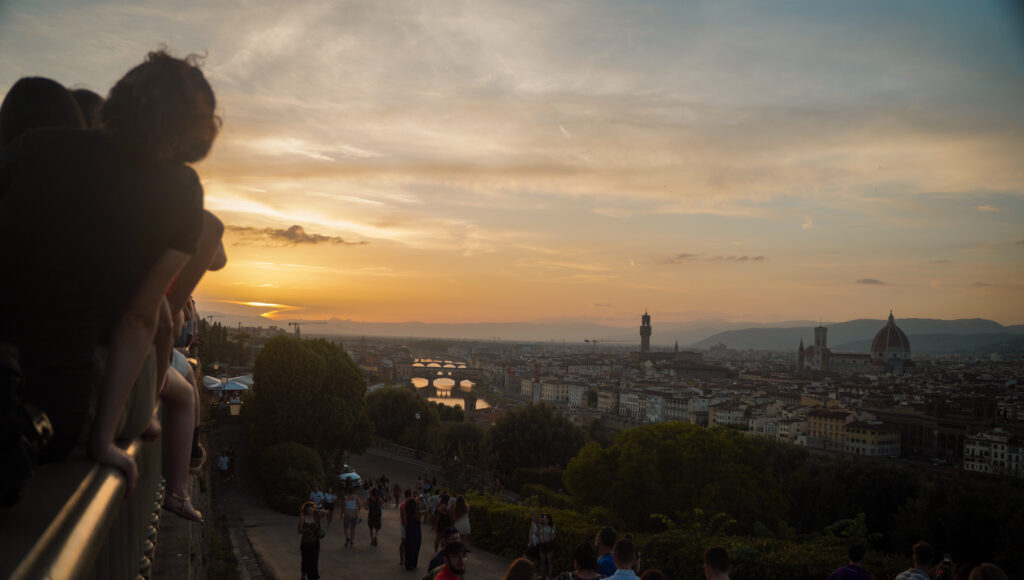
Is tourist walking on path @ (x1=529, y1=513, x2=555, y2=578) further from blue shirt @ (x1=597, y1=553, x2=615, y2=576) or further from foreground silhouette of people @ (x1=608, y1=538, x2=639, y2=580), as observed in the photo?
foreground silhouette of people @ (x1=608, y1=538, x2=639, y2=580)

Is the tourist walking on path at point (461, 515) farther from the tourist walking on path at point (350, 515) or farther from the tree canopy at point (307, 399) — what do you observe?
the tree canopy at point (307, 399)

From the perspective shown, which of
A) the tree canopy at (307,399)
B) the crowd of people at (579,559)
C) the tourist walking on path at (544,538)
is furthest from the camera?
the tree canopy at (307,399)

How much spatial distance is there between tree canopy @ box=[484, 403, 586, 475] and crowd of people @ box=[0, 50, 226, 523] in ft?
109

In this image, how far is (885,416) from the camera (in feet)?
221

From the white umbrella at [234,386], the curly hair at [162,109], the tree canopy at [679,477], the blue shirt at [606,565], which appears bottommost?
the tree canopy at [679,477]

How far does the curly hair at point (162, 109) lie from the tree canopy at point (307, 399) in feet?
63.6

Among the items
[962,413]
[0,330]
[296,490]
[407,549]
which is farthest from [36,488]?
[962,413]

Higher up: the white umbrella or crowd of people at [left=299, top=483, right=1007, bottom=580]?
crowd of people at [left=299, top=483, right=1007, bottom=580]

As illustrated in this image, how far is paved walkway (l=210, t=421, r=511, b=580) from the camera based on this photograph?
27.2 feet

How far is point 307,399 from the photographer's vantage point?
2045 cm

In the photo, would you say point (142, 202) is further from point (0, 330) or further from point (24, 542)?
point (24, 542)

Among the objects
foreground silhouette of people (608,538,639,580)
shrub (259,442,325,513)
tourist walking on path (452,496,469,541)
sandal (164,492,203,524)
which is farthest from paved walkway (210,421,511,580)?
sandal (164,492,203,524)

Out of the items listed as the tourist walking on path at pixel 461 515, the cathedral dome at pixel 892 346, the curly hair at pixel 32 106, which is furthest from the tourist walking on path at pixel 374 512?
the cathedral dome at pixel 892 346

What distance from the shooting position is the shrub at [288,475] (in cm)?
1527
